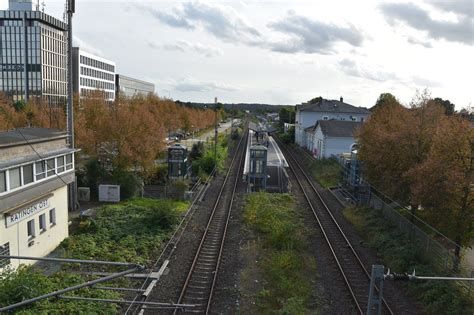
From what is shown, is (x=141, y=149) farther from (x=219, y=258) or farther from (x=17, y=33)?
(x=17, y=33)

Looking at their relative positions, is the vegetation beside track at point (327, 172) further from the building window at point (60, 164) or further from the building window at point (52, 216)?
the building window at point (52, 216)

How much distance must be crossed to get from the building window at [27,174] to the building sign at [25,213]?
0.95 metres

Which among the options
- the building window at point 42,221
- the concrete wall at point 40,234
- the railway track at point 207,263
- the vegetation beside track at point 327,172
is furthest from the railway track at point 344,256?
the building window at point 42,221

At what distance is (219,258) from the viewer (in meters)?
17.4

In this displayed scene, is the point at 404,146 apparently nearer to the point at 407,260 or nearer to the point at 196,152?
the point at 407,260

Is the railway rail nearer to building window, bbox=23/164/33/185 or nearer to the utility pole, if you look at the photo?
building window, bbox=23/164/33/185

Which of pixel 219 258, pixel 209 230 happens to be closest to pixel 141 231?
pixel 209 230

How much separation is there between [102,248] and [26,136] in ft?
18.2

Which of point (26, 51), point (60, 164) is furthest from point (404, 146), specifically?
point (26, 51)

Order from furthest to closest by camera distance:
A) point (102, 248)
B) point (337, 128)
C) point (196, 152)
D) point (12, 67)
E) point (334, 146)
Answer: point (12, 67) → point (337, 128) → point (334, 146) → point (196, 152) → point (102, 248)

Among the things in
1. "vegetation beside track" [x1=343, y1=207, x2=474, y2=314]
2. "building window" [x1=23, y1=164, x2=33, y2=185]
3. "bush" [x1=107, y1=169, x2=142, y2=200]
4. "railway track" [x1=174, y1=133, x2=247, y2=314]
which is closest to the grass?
"railway track" [x1=174, y1=133, x2=247, y2=314]

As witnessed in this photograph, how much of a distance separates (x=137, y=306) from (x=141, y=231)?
23.9ft

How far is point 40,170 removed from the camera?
17.2 m

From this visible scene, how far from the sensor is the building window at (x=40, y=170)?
16.8m
